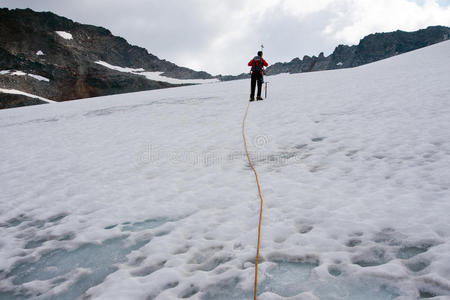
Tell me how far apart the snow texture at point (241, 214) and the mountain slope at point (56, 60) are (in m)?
73.1

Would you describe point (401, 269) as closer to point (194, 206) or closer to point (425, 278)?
point (425, 278)

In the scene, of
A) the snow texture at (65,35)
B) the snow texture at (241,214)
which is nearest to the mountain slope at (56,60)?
the snow texture at (65,35)

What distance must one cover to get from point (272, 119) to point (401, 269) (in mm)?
7037

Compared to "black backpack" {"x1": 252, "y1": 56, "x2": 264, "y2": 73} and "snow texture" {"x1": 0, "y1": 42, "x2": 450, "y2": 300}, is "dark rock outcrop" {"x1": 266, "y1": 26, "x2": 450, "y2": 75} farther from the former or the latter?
"snow texture" {"x1": 0, "y1": 42, "x2": 450, "y2": 300}

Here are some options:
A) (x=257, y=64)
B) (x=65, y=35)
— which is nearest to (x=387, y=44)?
(x=65, y=35)

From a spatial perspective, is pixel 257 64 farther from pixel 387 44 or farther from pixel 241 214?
pixel 387 44

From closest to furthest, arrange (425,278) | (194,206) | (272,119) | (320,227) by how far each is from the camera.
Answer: (425,278), (320,227), (194,206), (272,119)

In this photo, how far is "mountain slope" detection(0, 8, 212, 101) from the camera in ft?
236

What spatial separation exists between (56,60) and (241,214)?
9694 cm

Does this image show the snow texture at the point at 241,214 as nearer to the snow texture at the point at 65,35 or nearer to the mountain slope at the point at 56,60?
the mountain slope at the point at 56,60

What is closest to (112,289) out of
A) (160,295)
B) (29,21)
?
(160,295)

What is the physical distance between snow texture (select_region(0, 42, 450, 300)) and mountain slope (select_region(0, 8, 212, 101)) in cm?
7313

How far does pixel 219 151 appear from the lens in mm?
6637

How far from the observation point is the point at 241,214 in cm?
379
